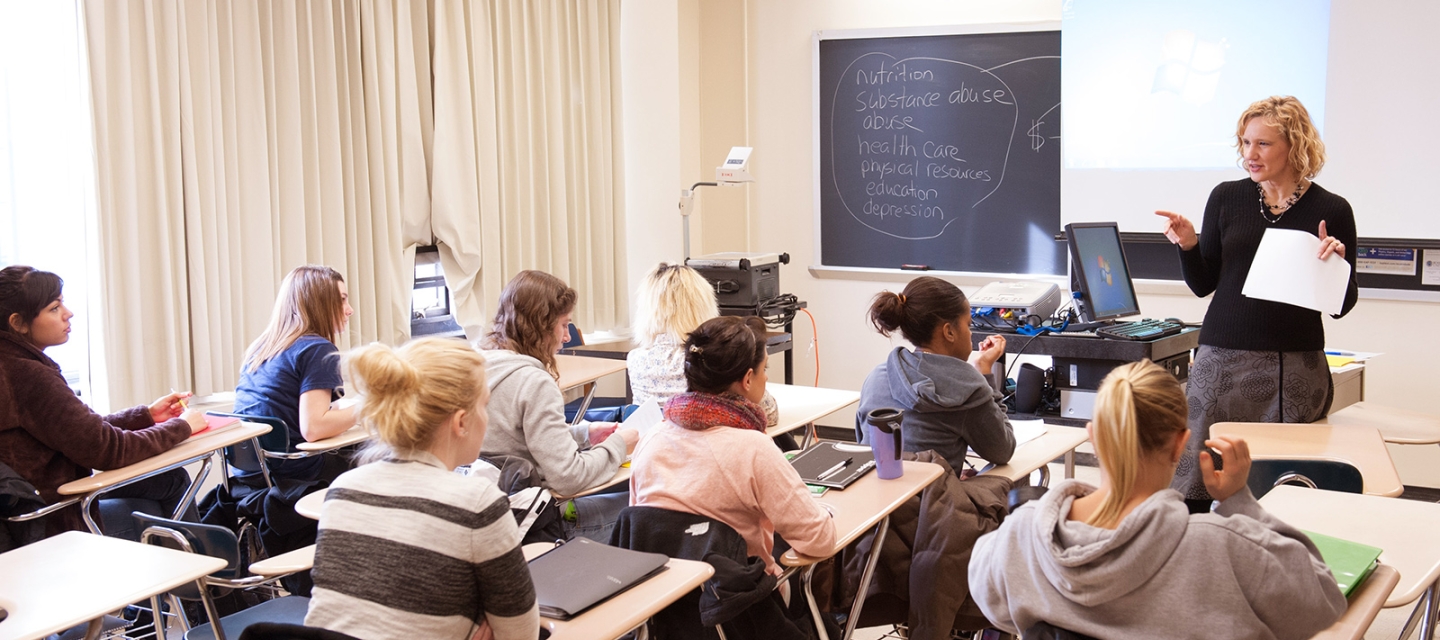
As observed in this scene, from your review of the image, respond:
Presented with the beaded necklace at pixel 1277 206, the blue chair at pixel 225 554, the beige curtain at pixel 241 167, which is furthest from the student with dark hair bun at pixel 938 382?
the beige curtain at pixel 241 167

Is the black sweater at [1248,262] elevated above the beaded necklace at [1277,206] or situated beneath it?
situated beneath

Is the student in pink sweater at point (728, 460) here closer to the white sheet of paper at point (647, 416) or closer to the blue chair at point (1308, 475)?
the white sheet of paper at point (647, 416)

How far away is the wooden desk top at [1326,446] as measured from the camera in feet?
7.83

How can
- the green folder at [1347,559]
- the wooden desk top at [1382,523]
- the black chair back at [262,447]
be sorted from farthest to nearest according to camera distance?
1. the black chair back at [262,447]
2. the wooden desk top at [1382,523]
3. the green folder at [1347,559]

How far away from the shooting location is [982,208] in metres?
5.47

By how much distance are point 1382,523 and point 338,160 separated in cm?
382

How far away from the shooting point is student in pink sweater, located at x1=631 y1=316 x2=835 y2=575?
210 centimetres

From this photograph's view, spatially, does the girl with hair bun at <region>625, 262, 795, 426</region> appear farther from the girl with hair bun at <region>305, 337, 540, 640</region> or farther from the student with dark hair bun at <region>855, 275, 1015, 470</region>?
the girl with hair bun at <region>305, 337, 540, 640</region>

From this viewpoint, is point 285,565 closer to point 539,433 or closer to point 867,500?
point 539,433

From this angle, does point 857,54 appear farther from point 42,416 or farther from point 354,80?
point 42,416

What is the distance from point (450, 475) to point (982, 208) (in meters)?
4.31

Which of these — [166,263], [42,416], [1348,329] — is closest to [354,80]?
[166,263]

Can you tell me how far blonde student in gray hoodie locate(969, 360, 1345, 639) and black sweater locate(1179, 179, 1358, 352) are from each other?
128 cm

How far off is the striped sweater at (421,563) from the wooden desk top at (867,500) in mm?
687
